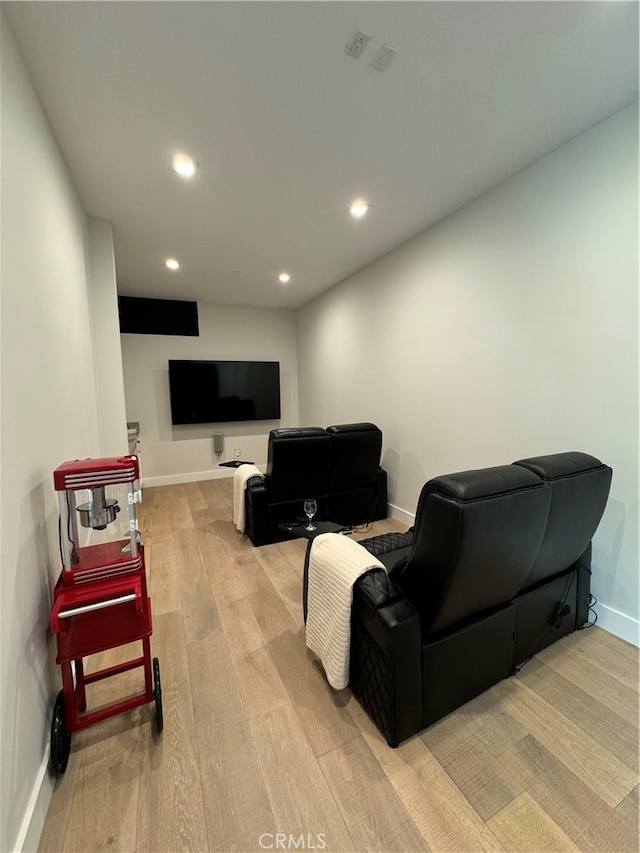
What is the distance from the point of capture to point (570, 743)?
1.33 meters

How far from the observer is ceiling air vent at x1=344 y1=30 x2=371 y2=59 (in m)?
1.35

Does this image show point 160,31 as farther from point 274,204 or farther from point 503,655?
point 503,655

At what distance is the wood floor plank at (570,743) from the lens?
119 centimetres

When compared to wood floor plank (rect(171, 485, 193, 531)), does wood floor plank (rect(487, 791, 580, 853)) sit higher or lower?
lower

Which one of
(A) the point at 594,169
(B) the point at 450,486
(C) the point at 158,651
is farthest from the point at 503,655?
(A) the point at 594,169

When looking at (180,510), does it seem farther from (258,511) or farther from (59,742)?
(59,742)

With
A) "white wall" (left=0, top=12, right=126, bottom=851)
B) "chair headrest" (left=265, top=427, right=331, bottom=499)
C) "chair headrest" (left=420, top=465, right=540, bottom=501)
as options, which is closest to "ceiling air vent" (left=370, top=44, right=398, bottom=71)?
"white wall" (left=0, top=12, right=126, bottom=851)

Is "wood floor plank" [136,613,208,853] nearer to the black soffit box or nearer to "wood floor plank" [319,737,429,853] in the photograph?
"wood floor plank" [319,737,429,853]

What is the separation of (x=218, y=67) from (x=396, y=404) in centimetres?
283

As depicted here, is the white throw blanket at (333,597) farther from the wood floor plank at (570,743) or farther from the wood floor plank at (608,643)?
the wood floor plank at (608,643)

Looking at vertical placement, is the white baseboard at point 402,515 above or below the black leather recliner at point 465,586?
below

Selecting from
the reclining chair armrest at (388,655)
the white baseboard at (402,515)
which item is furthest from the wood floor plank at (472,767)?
the white baseboard at (402,515)

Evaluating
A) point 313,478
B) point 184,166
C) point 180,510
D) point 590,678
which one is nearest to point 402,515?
point 313,478

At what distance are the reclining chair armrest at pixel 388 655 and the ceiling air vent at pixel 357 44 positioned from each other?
226 centimetres
